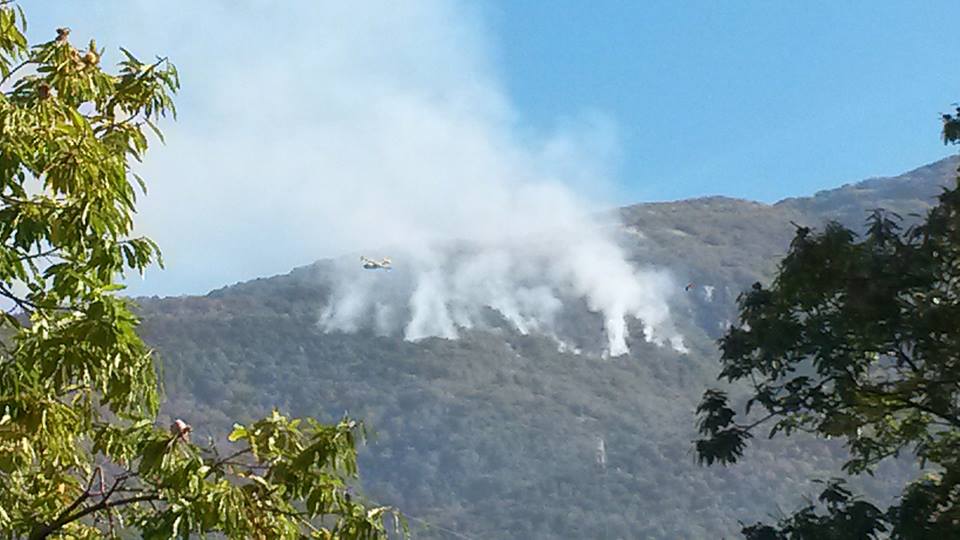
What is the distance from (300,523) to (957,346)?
30.7 ft

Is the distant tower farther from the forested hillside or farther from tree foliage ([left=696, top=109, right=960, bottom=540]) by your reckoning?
tree foliage ([left=696, top=109, right=960, bottom=540])

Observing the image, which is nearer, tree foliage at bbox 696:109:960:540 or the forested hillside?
tree foliage at bbox 696:109:960:540

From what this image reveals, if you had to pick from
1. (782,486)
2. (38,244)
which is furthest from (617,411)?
(38,244)

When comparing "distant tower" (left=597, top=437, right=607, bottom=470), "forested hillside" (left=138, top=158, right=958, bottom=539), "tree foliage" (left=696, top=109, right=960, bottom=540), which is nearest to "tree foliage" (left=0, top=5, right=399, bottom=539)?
"tree foliage" (left=696, top=109, right=960, bottom=540)

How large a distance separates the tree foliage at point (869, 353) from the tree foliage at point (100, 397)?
9608mm

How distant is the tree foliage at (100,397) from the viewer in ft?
21.1

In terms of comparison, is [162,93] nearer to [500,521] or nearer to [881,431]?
[881,431]

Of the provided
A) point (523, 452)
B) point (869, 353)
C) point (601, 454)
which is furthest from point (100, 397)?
point (523, 452)

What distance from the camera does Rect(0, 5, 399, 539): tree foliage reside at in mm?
6430

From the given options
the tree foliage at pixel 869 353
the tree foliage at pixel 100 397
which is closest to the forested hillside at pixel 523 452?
the tree foliage at pixel 869 353

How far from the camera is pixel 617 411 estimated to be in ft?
616

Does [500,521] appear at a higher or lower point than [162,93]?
lower

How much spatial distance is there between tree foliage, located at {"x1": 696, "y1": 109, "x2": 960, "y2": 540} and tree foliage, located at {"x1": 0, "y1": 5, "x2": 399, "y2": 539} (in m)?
9.61

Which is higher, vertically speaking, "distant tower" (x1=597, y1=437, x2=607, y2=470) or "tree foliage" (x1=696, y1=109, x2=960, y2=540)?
"tree foliage" (x1=696, y1=109, x2=960, y2=540)
